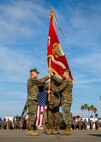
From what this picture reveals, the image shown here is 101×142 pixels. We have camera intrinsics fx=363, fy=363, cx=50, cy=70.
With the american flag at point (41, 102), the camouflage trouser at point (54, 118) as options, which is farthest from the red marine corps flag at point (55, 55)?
the camouflage trouser at point (54, 118)

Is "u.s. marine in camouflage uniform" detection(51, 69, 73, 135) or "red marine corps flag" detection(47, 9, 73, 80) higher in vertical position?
"red marine corps flag" detection(47, 9, 73, 80)

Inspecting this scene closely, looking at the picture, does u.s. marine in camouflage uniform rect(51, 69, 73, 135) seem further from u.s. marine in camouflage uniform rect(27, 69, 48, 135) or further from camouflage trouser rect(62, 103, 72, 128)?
u.s. marine in camouflage uniform rect(27, 69, 48, 135)

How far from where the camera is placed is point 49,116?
33.1 feet

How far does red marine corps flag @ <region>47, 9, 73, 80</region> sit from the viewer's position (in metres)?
11.1

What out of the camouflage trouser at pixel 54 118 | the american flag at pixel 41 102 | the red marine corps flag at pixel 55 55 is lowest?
the camouflage trouser at pixel 54 118

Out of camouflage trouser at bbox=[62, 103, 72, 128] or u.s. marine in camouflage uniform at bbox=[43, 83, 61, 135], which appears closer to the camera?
camouflage trouser at bbox=[62, 103, 72, 128]

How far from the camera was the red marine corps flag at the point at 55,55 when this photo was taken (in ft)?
36.3

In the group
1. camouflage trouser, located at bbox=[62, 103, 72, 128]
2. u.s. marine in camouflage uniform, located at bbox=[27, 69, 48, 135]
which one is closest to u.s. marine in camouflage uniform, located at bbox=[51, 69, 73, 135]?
camouflage trouser, located at bbox=[62, 103, 72, 128]

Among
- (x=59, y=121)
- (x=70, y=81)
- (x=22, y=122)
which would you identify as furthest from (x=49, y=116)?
(x=22, y=122)

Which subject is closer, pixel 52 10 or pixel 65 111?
pixel 65 111

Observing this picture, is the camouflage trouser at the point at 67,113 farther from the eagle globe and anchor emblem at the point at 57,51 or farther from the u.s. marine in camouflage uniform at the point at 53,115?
the eagle globe and anchor emblem at the point at 57,51

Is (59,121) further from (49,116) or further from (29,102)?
(29,102)

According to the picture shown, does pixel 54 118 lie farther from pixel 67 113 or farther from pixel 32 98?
pixel 32 98

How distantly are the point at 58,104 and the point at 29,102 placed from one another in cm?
84
